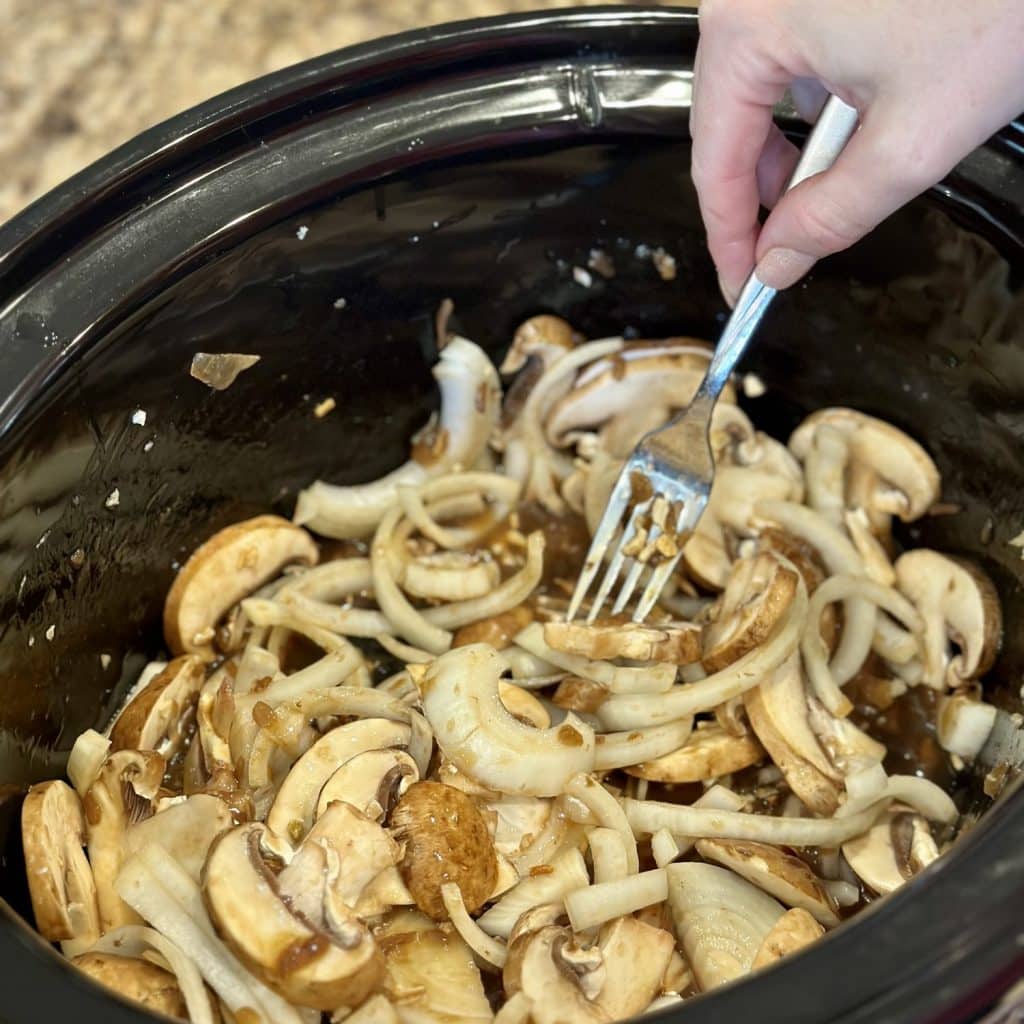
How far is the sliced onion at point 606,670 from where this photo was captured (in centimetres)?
143

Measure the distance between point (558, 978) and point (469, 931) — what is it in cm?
11

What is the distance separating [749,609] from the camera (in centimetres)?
145

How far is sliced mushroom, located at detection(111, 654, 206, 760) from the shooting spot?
1.38 metres

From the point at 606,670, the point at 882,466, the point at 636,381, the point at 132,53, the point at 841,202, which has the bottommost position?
the point at 606,670

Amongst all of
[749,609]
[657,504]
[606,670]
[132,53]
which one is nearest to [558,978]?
[606,670]

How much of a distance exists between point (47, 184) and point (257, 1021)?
4.90 feet

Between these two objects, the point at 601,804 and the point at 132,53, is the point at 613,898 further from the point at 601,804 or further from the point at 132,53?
the point at 132,53

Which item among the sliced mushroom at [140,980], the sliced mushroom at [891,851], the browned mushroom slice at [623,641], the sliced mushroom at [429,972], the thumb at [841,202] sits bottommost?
the sliced mushroom at [429,972]

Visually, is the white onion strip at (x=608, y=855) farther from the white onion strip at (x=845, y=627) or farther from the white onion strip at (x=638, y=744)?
the white onion strip at (x=845, y=627)

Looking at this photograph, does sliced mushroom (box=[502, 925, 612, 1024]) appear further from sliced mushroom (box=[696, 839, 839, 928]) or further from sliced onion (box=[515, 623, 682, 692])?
sliced onion (box=[515, 623, 682, 692])

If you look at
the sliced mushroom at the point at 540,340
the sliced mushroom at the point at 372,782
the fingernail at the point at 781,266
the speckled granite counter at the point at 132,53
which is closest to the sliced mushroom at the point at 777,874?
the sliced mushroom at the point at 372,782

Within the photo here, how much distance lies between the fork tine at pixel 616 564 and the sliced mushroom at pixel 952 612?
386 millimetres

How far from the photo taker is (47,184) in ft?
6.47

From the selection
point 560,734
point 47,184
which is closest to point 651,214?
point 560,734
